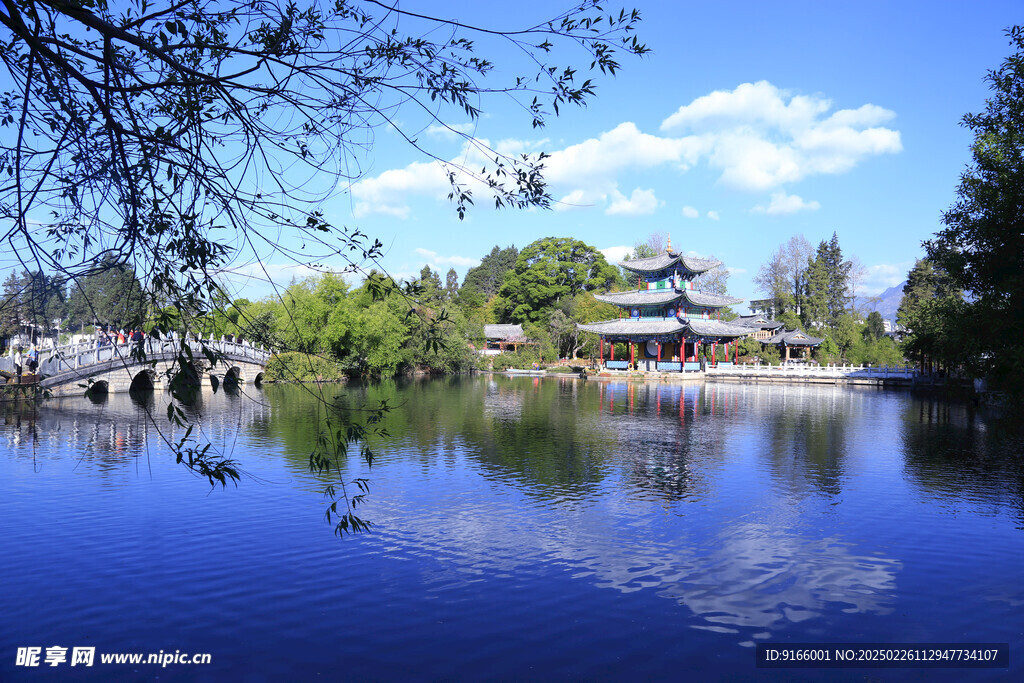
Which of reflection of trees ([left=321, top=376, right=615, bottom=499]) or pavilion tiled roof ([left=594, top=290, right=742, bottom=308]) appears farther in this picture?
pavilion tiled roof ([left=594, top=290, right=742, bottom=308])

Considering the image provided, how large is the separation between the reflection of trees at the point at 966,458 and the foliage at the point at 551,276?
4192 centimetres

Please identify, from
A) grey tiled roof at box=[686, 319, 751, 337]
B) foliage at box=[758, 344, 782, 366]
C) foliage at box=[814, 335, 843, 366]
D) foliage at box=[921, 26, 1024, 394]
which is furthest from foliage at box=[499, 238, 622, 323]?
foliage at box=[921, 26, 1024, 394]

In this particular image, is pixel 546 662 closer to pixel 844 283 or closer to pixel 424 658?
pixel 424 658

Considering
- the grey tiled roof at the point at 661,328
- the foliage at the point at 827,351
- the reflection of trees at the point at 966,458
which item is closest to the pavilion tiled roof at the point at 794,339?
the foliage at the point at 827,351

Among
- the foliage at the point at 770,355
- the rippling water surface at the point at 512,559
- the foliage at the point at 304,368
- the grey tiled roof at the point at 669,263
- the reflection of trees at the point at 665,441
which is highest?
the grey tiled roof at the point at 669,263

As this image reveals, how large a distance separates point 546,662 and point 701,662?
3.94 ft

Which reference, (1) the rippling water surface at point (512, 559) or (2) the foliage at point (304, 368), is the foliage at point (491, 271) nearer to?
(2) the foliage at point (304, 368)

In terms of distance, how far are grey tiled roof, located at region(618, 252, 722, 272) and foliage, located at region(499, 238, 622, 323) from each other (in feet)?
43.8

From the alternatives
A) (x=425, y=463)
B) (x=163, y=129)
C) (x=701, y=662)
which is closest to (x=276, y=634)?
(x=701, y=662)

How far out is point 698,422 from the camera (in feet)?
66.8

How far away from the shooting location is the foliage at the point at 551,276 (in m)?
62.3

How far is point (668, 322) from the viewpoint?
148 ft

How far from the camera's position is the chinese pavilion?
44.3 metres

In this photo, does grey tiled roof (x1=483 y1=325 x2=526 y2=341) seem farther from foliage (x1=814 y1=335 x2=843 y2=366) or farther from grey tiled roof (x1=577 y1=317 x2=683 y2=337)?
foliage (x1=814 y1=335 x2=843 y2=366)
